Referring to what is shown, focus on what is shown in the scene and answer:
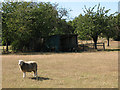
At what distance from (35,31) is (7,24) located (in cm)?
471

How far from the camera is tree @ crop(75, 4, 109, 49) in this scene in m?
31.8

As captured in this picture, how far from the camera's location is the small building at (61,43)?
3030cm

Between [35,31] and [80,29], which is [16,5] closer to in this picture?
[35,31]

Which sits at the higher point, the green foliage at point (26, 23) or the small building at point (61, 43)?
the green foliage at point (26, 23)

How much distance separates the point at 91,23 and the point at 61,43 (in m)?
6.28

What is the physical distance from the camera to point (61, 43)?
31.3 metres

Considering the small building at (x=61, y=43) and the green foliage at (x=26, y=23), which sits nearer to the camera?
the green foliage at (x=26, y=23)

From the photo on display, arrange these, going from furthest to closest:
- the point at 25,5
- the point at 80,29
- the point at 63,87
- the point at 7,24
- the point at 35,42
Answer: the point at 80,29 < the point at 35,42 < the point at 25,5 < the point at 7,24 < the point at 63,87

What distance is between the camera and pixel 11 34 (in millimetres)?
27062

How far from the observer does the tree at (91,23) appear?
31.8 m

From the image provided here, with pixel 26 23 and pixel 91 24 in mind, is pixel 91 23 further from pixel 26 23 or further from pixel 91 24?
pixel 26 23

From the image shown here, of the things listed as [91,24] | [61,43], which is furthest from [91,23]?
[61,43]

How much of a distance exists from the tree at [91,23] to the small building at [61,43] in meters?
2.34

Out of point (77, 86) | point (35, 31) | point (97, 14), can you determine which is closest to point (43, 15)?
point (35, 31)
